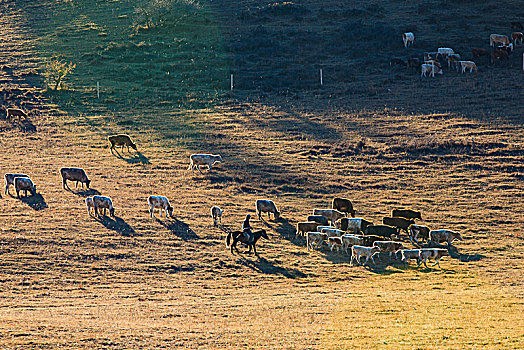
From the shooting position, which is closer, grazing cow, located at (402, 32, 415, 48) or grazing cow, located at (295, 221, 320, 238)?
grazing cow, located at (295, 221, 320, 238)

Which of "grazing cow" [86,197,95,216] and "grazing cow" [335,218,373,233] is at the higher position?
"grazing cow" [86,197,95,216]

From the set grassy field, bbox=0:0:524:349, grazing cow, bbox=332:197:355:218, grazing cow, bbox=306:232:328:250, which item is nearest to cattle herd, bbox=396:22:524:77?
grassy field, bbox=0:0:524:349

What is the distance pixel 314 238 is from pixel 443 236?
196 inches

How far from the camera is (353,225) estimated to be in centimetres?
2642

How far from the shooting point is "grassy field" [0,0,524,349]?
671 inches

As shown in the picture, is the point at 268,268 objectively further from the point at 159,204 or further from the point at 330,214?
the point at 159,204

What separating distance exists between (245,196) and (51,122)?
21.1 metres

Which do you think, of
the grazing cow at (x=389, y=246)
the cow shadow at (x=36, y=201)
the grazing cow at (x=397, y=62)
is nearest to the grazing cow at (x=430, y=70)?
the grazing cow at (x=397, y=62)

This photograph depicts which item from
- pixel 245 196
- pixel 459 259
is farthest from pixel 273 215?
pixel 459 259

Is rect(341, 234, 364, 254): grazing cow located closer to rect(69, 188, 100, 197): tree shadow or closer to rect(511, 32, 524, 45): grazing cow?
rect(69, 188, 100, 197): tree shadow

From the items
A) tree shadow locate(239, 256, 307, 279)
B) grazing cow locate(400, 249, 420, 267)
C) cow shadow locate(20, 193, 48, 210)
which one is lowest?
tree shadow locate(239, 256, 307, 279)

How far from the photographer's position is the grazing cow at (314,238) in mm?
24719

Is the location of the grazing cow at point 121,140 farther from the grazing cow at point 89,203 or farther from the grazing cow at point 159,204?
the grazing cow at point 159,204

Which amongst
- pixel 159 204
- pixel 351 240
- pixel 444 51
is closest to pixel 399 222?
pixel 351 240
